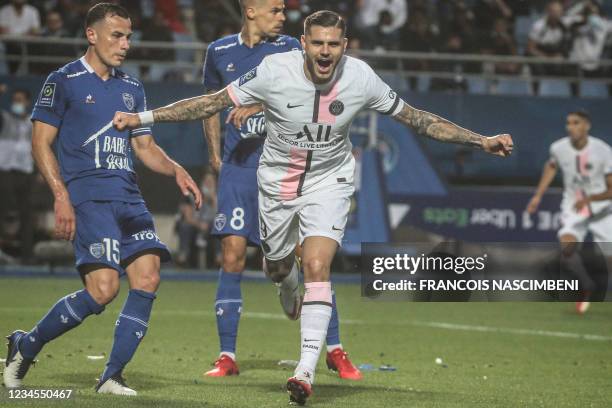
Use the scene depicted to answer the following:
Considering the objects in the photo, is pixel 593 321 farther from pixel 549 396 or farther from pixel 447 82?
pixel 447 82

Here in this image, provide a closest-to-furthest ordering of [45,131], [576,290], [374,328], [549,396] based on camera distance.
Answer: [45,131]
[549,396]
[374,328]
[576,290]

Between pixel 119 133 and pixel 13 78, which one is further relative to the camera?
pixel 13 78

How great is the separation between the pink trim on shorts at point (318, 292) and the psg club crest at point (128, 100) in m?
1.58

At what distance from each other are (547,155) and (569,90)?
79.1 inches

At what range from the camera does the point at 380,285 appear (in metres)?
13.7

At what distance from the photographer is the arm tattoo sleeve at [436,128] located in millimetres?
7398

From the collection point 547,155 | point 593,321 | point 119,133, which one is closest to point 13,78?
point 547,155

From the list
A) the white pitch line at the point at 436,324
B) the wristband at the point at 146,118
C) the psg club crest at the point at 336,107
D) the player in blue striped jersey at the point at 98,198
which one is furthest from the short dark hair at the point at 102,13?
the white pitch line at the point at 436,324

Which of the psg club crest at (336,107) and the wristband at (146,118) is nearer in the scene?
the wristband at (146,118)

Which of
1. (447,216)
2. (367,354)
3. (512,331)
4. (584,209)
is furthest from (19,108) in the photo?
(367,354)

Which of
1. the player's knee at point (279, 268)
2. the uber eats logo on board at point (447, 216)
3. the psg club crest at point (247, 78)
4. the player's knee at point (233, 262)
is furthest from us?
the uber eats logo on board at point (447, 216)

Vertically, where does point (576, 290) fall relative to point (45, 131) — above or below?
below

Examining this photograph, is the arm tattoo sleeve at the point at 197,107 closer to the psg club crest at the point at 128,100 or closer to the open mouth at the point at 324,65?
the psg club crest at the point at 128,100

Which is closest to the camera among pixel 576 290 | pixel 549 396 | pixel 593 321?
pixel 549 396
